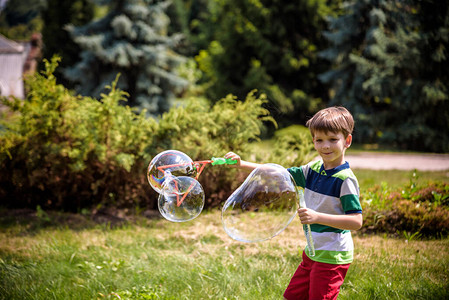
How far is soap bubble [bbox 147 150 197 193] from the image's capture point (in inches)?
104

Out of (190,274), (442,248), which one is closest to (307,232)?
(190,274)

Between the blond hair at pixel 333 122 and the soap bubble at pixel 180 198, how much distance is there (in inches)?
39.4

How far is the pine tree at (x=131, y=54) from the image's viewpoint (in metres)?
14.3

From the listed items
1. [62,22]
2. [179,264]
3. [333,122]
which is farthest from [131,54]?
[333,122]

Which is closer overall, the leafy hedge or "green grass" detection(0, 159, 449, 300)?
"green grass" detection(0, 159, 449, 300)

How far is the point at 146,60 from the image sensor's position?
49.0 ft

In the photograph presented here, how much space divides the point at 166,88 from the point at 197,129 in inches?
446

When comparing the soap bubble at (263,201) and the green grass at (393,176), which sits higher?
the soap bubble at (263,201)

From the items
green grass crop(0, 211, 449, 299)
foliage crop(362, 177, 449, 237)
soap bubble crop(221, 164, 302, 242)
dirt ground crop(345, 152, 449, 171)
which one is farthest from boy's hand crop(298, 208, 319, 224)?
dirt ground crop(345, 152, 449, 171)

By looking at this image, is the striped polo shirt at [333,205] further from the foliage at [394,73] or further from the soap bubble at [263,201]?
the foliage at [394,73]

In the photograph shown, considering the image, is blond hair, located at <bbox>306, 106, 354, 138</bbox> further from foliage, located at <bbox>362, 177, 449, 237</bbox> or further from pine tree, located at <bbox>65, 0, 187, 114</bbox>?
pine tree, located at <bbox>65, 0, 187, 114</bbox>

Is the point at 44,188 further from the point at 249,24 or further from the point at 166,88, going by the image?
the point at 249,24

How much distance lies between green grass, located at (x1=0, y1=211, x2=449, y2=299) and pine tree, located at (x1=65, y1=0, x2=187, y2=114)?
11.1 meters

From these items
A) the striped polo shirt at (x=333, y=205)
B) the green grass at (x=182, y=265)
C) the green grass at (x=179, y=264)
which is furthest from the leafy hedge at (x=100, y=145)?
the striped polo shirt at (x=333, y=205)
